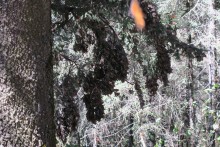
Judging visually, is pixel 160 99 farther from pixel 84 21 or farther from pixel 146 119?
pixel 84 21

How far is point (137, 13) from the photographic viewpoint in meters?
3.53

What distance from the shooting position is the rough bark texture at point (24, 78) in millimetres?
2531

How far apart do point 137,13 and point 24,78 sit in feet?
4.59

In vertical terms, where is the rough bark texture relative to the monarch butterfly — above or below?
below

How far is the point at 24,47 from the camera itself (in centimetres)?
268

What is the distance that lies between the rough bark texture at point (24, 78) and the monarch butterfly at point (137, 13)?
1051 millimetres

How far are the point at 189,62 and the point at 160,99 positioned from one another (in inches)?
68.4

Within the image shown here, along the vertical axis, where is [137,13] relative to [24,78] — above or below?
above

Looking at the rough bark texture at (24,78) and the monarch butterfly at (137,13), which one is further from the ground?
the monarch butterfly at (137,13)

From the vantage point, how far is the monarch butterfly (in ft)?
11.5

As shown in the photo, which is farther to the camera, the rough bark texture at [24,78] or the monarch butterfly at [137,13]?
the monarch butterfly at [137,13]

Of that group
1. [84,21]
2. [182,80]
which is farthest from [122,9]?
[182,80]

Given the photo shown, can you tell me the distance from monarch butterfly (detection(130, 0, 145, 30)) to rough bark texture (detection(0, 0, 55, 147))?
1051 millimetres

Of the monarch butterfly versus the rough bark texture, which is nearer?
the rough bark texture
